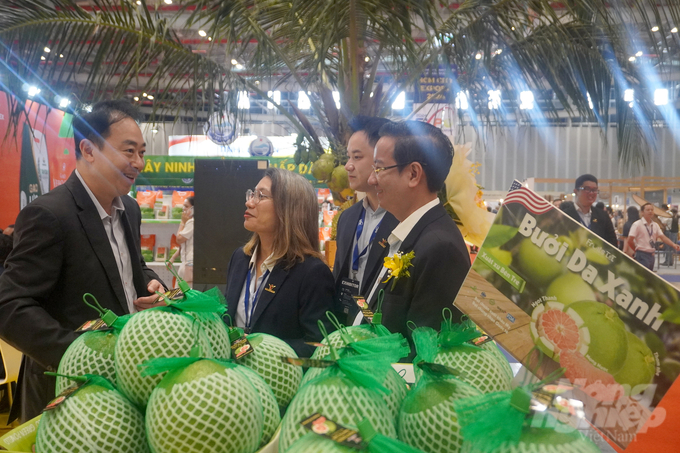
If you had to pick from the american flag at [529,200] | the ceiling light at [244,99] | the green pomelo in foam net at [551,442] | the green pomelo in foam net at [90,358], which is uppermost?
the ceiling light at [244,99]

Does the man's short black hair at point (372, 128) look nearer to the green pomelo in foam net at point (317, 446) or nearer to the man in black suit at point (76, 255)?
the man in black suit at point (76, 255)

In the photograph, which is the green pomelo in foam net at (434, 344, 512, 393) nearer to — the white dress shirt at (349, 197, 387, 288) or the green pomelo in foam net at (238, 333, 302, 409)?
the green pomelo in foam net at (238, 333, 302, 409)

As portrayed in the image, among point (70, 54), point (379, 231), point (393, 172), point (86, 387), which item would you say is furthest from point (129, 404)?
point (70, 54)

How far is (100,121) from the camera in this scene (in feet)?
6.55

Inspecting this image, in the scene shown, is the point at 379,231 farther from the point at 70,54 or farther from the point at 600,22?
the point at 70,54

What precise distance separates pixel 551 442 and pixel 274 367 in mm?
551

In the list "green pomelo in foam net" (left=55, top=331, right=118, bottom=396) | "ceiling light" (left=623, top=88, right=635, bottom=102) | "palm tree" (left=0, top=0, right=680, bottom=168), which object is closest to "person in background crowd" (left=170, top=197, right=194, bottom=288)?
"palm tree" (left=0, top=0, right=680, bottom=168)

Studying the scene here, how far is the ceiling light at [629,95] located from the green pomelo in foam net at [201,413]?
13.3 ft

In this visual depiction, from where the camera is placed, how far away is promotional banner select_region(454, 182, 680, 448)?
0.78 meters

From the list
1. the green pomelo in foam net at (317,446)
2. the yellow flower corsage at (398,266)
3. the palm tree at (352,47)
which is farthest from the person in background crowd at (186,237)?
the green pomelo in foam net at (317,446)

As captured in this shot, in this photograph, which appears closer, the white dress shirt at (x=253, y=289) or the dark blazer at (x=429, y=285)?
the dark blazer at (x=429, y=285)

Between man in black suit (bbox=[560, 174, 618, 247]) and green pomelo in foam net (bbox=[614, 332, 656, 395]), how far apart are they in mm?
4742

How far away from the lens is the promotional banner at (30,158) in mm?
6012

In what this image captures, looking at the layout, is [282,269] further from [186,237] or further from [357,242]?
[186,237]
